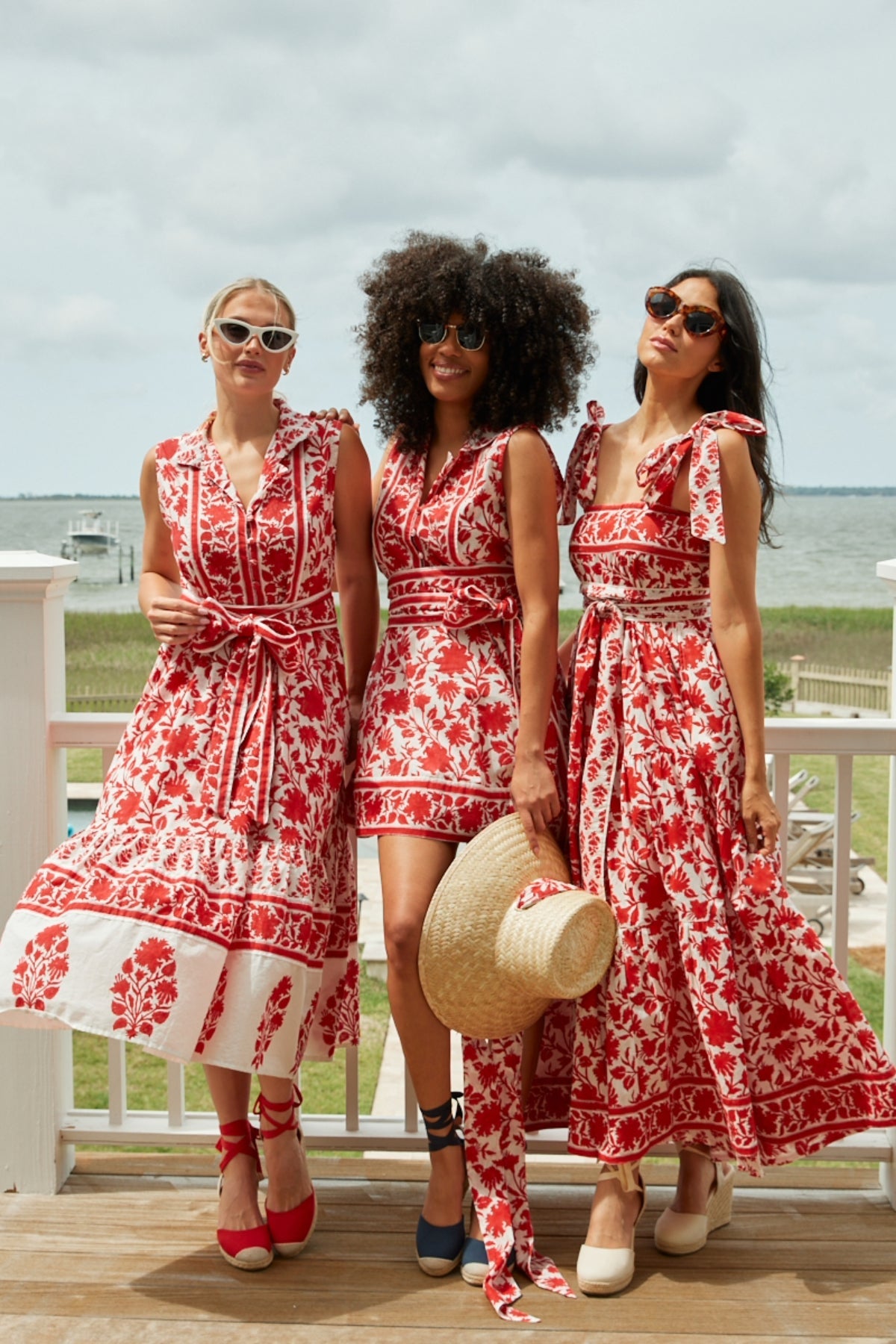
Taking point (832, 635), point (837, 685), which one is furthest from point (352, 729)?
point (832, 635)

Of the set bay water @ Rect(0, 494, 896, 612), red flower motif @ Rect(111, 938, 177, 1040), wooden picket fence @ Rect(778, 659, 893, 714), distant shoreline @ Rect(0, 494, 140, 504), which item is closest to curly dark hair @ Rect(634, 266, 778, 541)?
red flower motif @ Rect(111, 938, 177, 1040)

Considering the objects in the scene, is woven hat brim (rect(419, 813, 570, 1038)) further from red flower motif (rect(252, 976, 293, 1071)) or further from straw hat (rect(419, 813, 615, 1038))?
red flower motif (rect(252, 976, 293, 1071))

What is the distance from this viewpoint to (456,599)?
2525 millimetres

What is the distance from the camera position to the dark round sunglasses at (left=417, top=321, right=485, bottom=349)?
253 cm

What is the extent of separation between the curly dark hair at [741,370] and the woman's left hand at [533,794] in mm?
638

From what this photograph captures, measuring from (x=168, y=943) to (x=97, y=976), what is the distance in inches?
5.1

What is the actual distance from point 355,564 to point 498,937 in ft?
2.51

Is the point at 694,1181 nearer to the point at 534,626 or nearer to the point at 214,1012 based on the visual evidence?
the point at 214,1012

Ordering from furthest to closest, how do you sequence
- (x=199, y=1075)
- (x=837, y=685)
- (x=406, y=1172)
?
(x=837, y=685)
(x=199, y=1075)
(x=406, y=1172)

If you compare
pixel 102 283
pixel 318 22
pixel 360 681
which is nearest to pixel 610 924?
pixel 360 681

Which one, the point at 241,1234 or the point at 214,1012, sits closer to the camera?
the point at 214,1012

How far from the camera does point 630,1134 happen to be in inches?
97.3

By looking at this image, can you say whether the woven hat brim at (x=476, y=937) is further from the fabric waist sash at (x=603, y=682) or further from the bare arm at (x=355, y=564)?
the bare arm at (x=355, y=564)

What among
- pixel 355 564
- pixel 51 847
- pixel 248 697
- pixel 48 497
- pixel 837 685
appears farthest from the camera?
pixel 48 497
